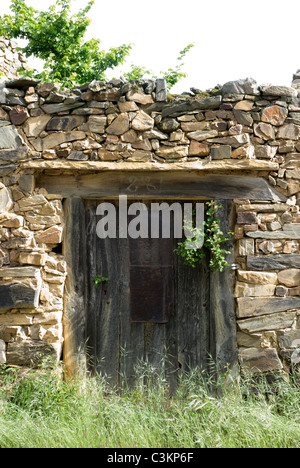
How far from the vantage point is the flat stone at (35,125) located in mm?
3924

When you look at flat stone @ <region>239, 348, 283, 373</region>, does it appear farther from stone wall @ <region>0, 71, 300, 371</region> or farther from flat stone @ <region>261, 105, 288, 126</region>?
flat stone @ <region>261, 105, 288, 126</region>

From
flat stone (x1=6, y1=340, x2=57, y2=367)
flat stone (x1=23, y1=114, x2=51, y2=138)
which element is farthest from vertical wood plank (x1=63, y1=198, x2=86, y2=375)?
flat stone (x1=23, y1=114, x2=51, y2=138)

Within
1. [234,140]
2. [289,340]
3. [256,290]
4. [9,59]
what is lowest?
[289,340]

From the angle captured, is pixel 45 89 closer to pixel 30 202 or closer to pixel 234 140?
pixel 30 202

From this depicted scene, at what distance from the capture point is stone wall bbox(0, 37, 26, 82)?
685cm

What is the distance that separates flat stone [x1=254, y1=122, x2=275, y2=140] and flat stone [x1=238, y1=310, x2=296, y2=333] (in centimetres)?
149

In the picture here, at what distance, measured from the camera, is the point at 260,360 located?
3869mm

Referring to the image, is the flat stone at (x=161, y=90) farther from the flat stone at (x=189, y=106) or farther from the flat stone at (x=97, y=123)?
the flat stone at (x=97, y=123)

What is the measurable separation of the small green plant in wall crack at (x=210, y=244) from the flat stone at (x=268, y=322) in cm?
50

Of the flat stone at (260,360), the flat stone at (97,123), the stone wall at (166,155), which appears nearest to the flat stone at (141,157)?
the stone wall at (166,155)

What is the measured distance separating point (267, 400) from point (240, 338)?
21.3 inches

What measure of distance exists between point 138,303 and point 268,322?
1104 mm

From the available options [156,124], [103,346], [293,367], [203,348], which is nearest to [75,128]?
[156,124]

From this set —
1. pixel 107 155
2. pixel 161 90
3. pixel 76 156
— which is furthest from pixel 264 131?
pixel 76 156
